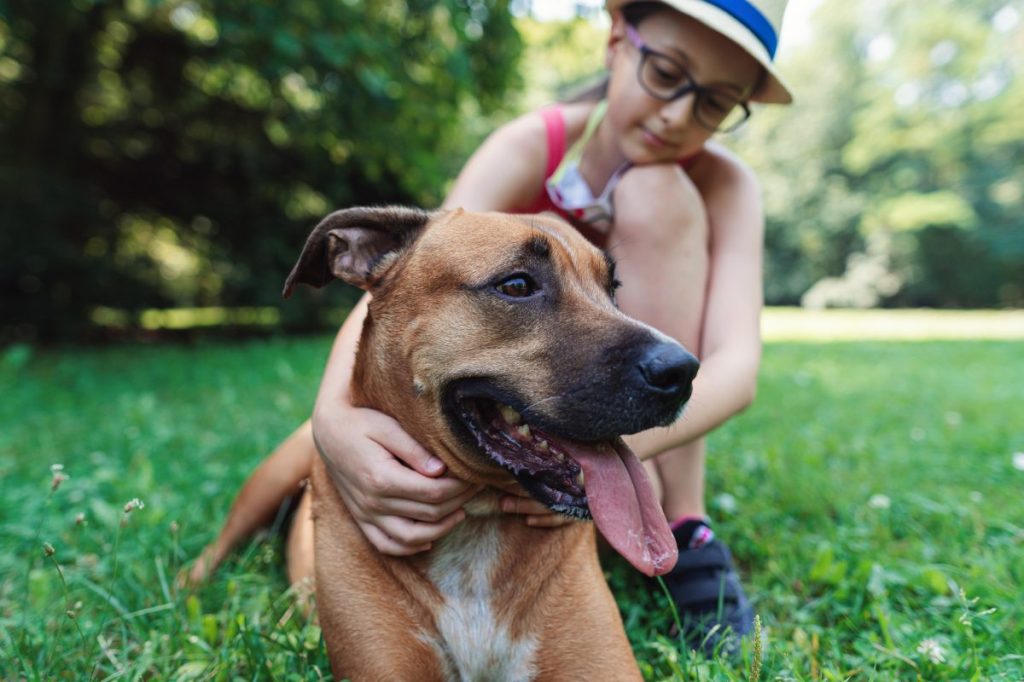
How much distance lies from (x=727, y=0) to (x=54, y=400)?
687 centimetres

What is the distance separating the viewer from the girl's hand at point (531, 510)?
2.27m

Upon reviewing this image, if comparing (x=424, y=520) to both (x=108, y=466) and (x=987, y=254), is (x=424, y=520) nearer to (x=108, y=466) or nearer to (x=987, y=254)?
(x=108, y=466)

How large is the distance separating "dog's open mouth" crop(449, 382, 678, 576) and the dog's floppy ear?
0.63 meters

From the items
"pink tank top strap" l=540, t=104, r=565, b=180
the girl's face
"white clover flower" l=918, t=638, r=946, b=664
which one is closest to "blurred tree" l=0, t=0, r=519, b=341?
"pink tank top strap" l=540, t=104, r=565, b=180

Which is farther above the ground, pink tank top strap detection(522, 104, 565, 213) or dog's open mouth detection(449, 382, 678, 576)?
pink tank top strap detection(522, 104, 565, 213)

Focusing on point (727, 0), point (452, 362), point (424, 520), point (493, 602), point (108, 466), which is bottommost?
point (108, 466)

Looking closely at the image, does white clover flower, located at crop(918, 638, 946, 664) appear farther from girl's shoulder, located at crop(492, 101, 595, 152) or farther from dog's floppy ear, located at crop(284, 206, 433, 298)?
girl's shoulder, located at crop(492, 101, 595, 152)

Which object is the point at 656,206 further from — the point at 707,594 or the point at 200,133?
the point at 200,133

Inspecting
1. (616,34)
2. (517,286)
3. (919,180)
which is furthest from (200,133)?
(919,180)

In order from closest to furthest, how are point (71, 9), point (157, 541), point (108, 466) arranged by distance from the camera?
point (157, 541) → point (108, 466) → point (71, 9)

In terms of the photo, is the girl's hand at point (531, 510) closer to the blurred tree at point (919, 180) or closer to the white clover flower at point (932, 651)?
the white clover flower at point (932, 651)

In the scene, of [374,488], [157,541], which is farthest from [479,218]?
[157,541]

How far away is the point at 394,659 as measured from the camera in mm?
2076

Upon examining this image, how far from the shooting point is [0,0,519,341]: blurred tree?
829cm
